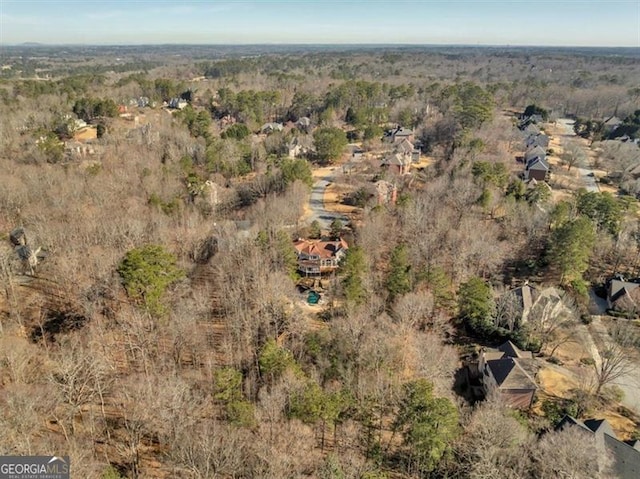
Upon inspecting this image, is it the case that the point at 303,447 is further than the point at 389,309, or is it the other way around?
the point at 389,309

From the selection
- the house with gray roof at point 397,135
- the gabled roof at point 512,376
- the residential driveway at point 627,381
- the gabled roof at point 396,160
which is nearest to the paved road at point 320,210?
the gabled roof at point 396,160

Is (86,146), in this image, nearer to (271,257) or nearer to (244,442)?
(271,257)

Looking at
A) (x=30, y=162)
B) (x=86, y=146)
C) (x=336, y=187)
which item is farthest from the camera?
(x=86, y=146)

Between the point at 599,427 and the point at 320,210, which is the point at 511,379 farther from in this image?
the point at 320,210

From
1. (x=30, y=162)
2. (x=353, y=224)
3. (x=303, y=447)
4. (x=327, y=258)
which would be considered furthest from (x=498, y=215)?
(x=30, y=162)

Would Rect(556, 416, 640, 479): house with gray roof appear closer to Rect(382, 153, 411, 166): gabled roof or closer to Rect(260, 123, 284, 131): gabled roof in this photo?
Rect(382, 153, 411, 166): gabled roof

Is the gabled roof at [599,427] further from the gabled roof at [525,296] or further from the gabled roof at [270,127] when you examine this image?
the gabled roof at [270,127]

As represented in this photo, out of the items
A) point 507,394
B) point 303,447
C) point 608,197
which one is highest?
point 608,197

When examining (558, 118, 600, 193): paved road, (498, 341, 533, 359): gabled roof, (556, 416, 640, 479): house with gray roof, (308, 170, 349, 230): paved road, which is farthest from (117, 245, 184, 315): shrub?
(558, 118, 600, 193): paved road
